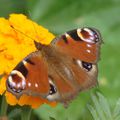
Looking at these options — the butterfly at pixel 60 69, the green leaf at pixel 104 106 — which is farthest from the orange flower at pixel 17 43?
the green leaf at pixel 104 106

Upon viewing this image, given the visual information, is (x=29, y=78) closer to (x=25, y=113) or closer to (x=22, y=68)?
(x=22, y=68)

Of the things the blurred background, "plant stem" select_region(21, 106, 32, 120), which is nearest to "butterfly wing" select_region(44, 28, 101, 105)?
"plant stem" select_region(21, 106, 32, 120)

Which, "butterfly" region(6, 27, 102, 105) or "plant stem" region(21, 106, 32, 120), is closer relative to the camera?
"butterfly" region(6, 27, 102, 105)

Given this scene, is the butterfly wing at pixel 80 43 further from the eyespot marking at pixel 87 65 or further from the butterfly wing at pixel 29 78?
the butterfly wing at pixel 29 78

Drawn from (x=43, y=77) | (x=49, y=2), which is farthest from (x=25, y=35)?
(x=49, y=2)

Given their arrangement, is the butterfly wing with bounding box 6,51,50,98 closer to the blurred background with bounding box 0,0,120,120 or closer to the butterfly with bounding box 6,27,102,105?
the butterfly with bounding box 6,27,102,105

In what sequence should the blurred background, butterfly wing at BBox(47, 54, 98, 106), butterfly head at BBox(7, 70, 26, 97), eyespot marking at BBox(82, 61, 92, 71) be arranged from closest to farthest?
butterfly head at BBox(7, 70, 26, 97) < butterfly wing at BBox(47, 54, 98, 106) < eyespot marking at BBox(82, 61, 92, 71) < the blurred background
